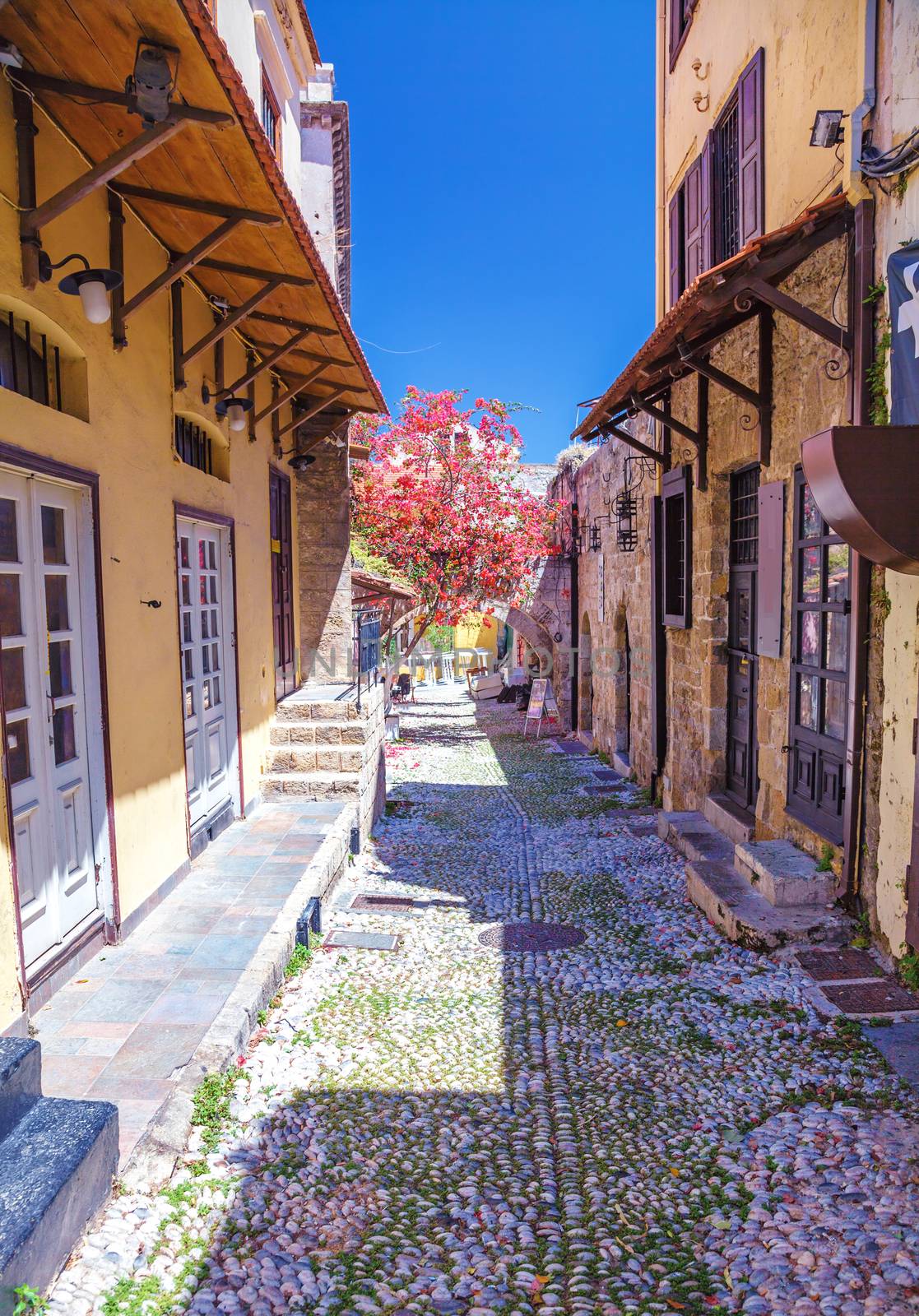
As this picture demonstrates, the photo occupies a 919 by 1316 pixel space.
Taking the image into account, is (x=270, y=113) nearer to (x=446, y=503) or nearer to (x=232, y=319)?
(x=232, y=319)

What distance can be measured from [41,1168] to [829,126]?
19.3 feet

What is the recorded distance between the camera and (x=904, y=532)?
347 cm

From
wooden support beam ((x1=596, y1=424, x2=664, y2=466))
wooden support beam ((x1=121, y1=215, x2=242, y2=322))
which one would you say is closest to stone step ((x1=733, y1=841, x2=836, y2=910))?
wooden support beam ((x1=596, y1=424, x2=664, y2=466))

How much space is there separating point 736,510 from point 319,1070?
18.5 feet

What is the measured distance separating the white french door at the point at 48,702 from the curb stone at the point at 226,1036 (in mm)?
875

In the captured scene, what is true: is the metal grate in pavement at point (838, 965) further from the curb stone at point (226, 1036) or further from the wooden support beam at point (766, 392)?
the wooden support beam at point (766, 392)

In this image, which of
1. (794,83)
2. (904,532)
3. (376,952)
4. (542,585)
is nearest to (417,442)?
(542,585)

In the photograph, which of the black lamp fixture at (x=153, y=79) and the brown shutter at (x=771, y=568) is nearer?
Answer: the black lamp fixture at (x=153, y=79)

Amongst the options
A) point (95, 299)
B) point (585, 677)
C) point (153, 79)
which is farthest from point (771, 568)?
point (585, 677)

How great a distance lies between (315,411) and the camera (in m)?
7.69

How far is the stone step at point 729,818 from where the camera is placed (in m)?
6.53

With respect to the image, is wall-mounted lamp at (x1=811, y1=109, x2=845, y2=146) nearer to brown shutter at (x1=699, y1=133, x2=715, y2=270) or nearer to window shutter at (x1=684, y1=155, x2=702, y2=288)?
brown shutter at (x1=699, y1=133, x2=715, y2=270)

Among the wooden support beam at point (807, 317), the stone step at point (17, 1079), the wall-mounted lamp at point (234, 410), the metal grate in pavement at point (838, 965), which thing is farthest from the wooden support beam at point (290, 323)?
the metal grate in pavement at point (838, 965)

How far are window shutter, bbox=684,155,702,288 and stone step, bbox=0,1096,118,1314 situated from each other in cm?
774
